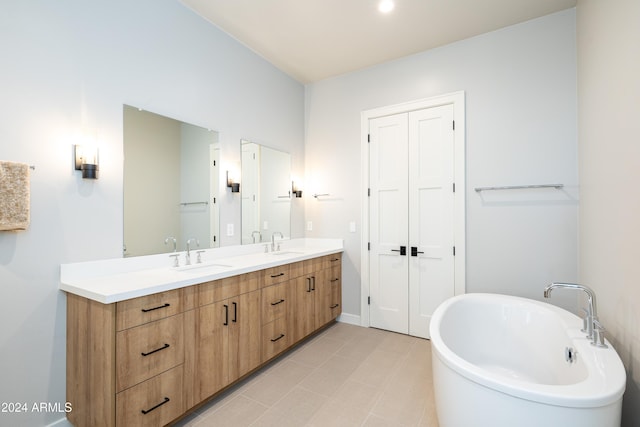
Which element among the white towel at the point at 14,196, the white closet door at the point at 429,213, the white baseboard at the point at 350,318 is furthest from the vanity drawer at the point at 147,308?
the white closet door at the point at 429,213

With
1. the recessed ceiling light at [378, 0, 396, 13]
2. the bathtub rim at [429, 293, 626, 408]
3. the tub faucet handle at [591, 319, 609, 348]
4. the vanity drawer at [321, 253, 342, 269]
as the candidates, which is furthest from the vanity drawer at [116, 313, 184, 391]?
the recessed ceiling light at [378, 0, 396, 13]

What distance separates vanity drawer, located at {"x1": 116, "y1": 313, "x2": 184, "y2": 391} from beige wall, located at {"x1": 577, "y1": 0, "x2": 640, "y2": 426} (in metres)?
2.50

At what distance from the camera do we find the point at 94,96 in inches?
75.6

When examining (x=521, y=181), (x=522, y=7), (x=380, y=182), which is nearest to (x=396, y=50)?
(x=522, y=7)

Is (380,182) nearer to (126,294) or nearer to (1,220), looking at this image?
(126,294)

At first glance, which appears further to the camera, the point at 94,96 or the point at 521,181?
the point at 521,181

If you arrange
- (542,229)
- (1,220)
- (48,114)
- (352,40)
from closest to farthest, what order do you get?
(1,220) → (48,114) → (542,229) → (352,40)

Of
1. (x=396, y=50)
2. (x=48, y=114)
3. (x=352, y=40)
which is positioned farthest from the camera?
(x=396, y=50)

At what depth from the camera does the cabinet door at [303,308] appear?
2826mm

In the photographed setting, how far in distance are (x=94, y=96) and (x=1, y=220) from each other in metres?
0.92

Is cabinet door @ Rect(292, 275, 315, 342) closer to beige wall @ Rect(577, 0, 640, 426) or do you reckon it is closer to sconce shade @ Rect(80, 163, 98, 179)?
sconce shade @ Rect(80, 163, 98, 179)

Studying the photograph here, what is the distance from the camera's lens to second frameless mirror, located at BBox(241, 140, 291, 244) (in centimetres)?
306

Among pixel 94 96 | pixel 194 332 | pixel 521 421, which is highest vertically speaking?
pixel 94 96

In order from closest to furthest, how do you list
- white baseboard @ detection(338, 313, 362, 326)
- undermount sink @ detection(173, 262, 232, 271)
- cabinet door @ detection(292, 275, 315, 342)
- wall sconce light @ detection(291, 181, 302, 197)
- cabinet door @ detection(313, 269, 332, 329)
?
undermount sink @ detection(173, 262, 232, 271) → cabinet door @ detection(292, 275, 315, 342) → cabinet door @ detection(313, 269, 332, 329) → white baseboard @ detection(338, 313, 362, 326) → wall sconce light @ detection(291, 181, 302, 197)
